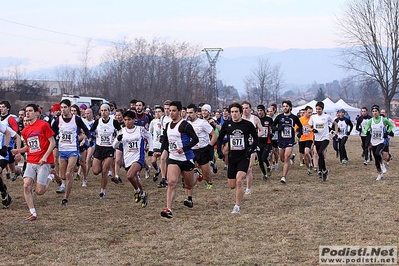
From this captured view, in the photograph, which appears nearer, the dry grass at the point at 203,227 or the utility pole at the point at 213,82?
the dry grass at the point at 203,227

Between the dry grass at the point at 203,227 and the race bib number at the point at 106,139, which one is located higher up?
the race bib number at the point at 106,139

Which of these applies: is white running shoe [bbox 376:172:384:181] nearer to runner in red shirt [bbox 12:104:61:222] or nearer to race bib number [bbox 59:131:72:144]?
race bib number [bbox 59:131:72:144]

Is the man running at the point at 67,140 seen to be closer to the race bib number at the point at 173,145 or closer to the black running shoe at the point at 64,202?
the black running shoe at the point at 64,202

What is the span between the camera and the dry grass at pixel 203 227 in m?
7.27

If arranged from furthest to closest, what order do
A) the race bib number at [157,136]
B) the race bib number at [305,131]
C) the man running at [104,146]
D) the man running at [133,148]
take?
the race bib number at [305,131] → the race bib number at [157,136] → the man running at [104,146] → the man running at [133,148]

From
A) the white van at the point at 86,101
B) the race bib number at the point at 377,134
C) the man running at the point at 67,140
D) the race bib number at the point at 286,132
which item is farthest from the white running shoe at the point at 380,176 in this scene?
the white van at the point at 86,101

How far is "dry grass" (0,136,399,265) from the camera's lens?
7273 mm

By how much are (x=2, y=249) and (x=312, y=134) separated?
420 inches

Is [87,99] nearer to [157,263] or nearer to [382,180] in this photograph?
[382,180]

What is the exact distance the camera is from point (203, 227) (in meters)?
9.09

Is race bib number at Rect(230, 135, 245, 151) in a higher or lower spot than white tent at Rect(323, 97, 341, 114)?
lower

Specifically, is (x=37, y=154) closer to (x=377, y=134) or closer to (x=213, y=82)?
(x=377, y=134)

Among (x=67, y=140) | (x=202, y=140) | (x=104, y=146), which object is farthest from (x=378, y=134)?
(x=67, y=140)

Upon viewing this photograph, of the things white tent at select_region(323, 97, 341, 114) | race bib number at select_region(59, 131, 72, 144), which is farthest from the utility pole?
race bib number at select_region(59, 131, 72, 144)
